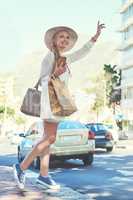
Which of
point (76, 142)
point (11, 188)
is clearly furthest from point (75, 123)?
point (11, 188)

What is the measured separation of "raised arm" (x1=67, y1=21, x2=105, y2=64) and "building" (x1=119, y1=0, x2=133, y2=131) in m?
83.0

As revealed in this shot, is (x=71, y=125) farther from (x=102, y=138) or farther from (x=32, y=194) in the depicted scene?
(x=102, y=138)

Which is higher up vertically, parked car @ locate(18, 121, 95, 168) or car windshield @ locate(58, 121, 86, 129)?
car windshield @ locate(58, 121, 86, 129)

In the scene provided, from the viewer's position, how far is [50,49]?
8.25 m

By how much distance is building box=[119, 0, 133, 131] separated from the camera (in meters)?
93.0

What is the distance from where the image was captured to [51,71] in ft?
26.8

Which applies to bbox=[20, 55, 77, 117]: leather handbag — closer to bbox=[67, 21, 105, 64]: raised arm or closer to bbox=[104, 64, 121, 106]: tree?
bbox=[67, 21, 105, 64]: raised arm

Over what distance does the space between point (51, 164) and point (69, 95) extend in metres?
11.5

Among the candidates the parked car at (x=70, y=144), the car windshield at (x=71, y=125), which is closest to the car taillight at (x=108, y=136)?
the car windshield at (x=71, y=125)

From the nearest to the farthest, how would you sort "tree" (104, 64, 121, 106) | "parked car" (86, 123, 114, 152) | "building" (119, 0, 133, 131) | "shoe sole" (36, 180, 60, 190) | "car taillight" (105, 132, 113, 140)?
"shoe sole" (36, 180, 60, 190) < "parked car" (86, 123, 114, 152) < "car taillight" (105, 132, 113, 140) < "building" (119, 0, 133, 131) < "tree" (104, 64, 121, 106)

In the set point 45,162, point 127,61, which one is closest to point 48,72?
point 45,162

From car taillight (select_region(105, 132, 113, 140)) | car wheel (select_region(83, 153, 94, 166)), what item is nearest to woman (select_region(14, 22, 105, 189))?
car wheel (select_region(83, 153, 94, 166))

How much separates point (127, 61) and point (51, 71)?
3433 inches

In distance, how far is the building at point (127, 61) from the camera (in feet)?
305
